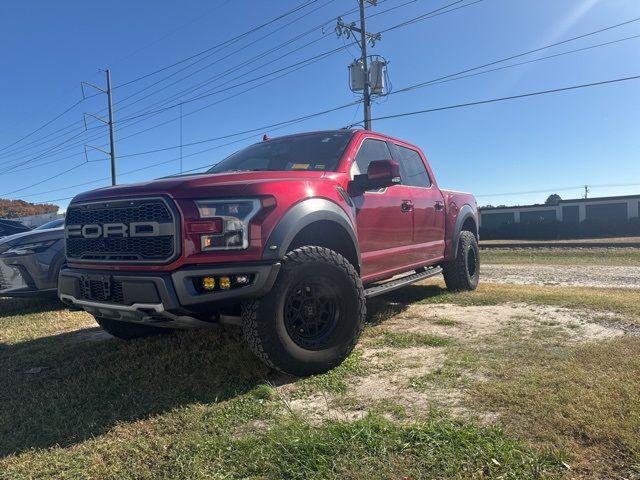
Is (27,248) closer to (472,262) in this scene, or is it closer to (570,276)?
(472,262)

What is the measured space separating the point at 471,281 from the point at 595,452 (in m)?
5.15

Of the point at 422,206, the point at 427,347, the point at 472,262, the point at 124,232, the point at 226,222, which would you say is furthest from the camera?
the point at 472,262

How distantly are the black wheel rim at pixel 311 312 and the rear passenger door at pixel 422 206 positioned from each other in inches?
74.6

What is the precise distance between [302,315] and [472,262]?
460cm

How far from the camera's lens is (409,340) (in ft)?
14.9

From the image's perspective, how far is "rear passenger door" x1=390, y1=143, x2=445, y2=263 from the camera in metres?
5.63

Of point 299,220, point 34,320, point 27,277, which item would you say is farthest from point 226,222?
point 34,320

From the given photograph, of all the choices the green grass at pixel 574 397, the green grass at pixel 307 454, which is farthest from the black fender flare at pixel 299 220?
the green grass at pixel 574 397

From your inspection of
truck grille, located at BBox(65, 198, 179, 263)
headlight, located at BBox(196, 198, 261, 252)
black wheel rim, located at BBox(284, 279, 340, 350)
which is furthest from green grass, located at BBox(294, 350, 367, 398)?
truck grille, located at BBox(65, 198, 179, 263)

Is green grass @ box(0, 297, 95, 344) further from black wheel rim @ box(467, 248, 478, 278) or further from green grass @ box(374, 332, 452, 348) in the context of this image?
black wheel rim @ box(467, 248, 478, 278)

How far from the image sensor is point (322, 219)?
3805 mm

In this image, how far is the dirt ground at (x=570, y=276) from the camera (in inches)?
389

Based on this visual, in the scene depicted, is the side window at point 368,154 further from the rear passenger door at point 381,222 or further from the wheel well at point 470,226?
the wheel well at point 470,226

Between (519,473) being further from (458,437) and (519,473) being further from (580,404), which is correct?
(580,404)
